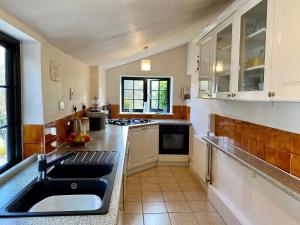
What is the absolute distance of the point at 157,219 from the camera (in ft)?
9.12

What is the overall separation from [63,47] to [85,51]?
18.8 inches

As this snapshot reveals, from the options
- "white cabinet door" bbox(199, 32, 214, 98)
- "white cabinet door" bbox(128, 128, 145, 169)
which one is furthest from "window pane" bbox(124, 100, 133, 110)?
"white cabinet door" bbox(199, 32, 214, 98)

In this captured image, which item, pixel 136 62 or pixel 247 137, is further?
pixel 136 62

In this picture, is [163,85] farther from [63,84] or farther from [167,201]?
[63,84]

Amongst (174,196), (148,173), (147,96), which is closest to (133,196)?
(174,196)

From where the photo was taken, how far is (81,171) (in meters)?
1.93

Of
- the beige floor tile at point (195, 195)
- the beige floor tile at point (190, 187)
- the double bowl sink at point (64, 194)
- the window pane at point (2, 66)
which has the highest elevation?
the window pane at point (2, 66)

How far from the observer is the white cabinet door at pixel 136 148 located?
13.5 feet

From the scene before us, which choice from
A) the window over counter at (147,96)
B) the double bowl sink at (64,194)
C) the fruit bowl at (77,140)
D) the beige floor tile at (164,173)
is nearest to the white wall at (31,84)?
the double bowl sink at (64,194)

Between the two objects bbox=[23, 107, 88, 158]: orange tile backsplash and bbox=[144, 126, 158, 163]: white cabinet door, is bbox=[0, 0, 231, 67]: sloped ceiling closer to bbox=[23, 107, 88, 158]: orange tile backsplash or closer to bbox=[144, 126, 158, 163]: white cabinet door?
bbox=[23, 107, 88, 158]: orange tile backsplash

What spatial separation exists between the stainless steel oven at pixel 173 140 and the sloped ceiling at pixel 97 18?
203 centimetres

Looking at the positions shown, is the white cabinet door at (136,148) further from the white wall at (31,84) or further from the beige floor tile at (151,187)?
the white wall at (31,84)

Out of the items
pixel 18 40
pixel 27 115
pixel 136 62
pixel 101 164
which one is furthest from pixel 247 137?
pixel 136 62

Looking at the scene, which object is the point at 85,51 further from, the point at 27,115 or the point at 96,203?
the point at 96,203
